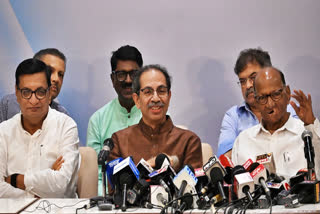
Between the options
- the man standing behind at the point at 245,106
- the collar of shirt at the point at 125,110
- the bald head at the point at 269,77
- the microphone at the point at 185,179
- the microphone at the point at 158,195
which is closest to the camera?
the microphone at the point at 185,179

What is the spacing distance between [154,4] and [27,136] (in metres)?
2.33

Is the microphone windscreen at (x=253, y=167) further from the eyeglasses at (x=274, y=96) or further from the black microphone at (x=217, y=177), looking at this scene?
the eyeglasses at (x=274, y=96)

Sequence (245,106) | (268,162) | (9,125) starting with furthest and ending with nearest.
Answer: (245,106) < (9,125) < (268,162)

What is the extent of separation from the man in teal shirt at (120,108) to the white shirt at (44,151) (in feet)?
2.39

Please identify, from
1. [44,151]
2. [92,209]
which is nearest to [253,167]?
[92,209]

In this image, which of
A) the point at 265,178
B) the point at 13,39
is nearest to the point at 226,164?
the point at 265,178

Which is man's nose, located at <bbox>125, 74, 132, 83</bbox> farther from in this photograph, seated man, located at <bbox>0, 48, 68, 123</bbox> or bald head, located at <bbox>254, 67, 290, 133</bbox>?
bald head, located at <bbox>254, 67, 290, 133</bbox>

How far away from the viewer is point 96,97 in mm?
5648

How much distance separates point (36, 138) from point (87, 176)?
55 centimetres

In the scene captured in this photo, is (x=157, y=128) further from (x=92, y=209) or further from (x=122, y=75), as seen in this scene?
(x=92, y=209)

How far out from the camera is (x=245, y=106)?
16.1 feet

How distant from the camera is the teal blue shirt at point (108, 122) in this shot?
16.1 feet

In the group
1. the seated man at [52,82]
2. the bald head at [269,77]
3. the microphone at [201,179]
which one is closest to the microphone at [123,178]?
the microphone at [201,179]

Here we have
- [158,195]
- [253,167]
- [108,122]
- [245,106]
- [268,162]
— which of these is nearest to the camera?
[158,195]
